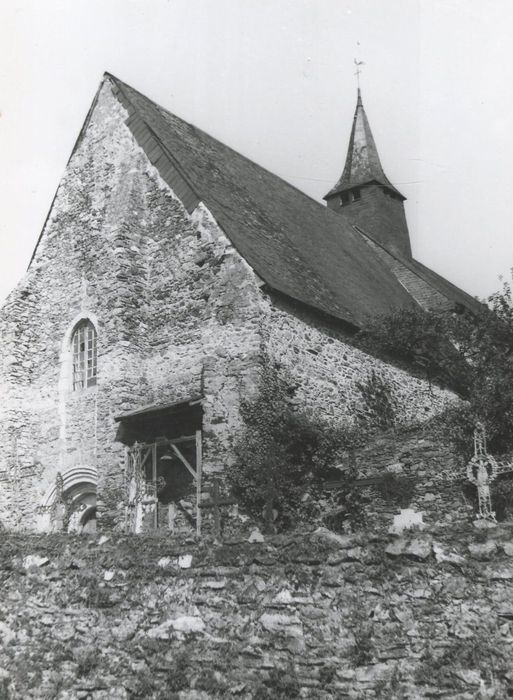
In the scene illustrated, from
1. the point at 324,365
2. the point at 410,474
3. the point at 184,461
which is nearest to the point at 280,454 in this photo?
the point at 184,461

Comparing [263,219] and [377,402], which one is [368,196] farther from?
[377,402]

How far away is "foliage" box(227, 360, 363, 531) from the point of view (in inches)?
446

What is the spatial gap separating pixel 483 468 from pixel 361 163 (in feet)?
75.8

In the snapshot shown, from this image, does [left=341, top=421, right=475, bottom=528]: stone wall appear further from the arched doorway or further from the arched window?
the arched window

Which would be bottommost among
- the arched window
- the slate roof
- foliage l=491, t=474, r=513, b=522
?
foliage l=491, t=474, r=513, b=522

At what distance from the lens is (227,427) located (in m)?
12.2

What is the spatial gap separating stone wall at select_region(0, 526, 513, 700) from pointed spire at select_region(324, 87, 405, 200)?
84.0 ft

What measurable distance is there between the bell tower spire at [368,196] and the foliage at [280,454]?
54.7ft

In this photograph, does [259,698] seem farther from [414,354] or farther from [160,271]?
[414,354]

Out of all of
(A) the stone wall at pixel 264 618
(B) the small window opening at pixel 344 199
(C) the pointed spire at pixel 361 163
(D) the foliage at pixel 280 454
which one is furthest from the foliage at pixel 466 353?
(C) the pointed spire at pixel 361 163

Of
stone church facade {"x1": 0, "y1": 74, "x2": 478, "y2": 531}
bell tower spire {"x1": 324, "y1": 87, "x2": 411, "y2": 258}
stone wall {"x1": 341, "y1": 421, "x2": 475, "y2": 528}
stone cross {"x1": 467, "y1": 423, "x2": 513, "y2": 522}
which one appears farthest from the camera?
bell tower spire {"x1": 324, "y1": 87, "x2": 411, "y2": 258}

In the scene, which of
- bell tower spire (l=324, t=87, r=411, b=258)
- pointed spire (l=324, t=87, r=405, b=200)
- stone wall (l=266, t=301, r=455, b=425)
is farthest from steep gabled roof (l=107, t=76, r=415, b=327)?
pointed spire (l=324, t=87, r=405, b=200)

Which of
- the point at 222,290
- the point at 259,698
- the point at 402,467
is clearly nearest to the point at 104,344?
the point at 222,290

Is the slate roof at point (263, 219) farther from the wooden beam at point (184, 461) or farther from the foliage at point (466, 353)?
the wooden beam at point (184, 461)
